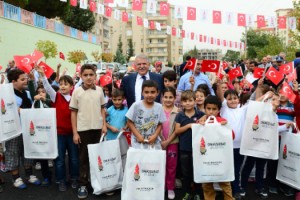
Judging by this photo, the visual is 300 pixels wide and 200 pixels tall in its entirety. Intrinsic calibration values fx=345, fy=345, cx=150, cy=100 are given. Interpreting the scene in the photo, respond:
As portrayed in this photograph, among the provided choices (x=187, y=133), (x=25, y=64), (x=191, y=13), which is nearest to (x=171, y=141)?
(x=187, y=133)

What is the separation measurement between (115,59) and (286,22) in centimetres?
4475

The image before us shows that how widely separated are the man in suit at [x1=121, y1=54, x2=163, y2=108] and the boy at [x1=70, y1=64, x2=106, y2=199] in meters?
0.54

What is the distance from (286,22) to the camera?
15977 mm

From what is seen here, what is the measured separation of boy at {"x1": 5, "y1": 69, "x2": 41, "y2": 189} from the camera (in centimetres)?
479

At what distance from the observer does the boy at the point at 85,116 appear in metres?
4.34

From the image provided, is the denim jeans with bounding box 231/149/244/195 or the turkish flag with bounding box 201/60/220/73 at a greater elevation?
the turkish flag with bounding box 201/60/220/73

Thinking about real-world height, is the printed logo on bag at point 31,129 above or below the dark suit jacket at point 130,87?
below

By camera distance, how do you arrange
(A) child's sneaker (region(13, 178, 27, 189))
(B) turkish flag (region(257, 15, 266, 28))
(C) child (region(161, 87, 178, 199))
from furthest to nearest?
(B) turkish flag (region(257, 15, 266, 28))
(A) child's sneaker (region(13, 178, 27, 189))
(C) child (region(161, 87, 178, 199))

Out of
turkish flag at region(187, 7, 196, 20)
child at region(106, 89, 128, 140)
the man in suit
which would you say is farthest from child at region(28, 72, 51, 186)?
turkish flag at region(187, 7, 196, 20)

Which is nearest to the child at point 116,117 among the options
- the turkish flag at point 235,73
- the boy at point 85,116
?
the boy at point 85,116

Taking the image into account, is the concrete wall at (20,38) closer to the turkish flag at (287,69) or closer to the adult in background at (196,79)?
the adult in background at (196,79)

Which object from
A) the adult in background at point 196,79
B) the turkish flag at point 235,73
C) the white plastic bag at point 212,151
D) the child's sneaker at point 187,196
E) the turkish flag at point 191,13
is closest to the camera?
the white plastic bag at point 212,151

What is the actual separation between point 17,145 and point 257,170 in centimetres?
329

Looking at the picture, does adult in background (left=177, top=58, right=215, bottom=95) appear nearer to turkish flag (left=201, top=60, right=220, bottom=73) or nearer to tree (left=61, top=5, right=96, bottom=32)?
turkish flag (left=201, top=60, right=220, bottom=73)
